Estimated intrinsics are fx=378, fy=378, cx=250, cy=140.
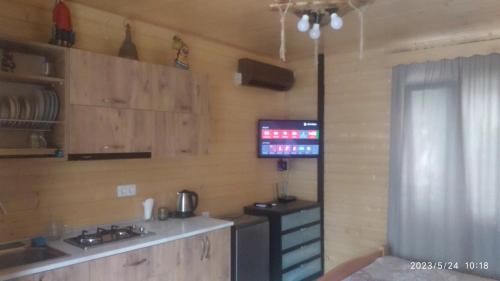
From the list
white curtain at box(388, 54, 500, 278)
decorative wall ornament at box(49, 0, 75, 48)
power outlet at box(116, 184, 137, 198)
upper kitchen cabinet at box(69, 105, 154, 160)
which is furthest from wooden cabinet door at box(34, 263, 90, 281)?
white curtain at box(388, 54, 500, 278)

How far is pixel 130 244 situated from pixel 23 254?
62cm

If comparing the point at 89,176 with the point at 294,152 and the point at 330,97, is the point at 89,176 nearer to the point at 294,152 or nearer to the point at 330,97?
the point at 294,152

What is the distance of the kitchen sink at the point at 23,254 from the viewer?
2.21 meters

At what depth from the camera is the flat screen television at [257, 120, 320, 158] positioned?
4.00m

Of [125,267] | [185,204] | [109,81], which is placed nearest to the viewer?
[125,267]

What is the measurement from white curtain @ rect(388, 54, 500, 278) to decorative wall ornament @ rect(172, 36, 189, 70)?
6.41ft

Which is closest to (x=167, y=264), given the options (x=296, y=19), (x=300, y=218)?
(x=300, y=218)

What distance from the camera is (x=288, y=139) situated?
4.04 metres

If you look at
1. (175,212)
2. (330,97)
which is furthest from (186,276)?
(330,97)

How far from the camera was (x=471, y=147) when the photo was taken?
10.2 ft

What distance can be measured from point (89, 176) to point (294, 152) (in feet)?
6.91

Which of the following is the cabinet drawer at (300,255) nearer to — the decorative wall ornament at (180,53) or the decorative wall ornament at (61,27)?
the decorative wall ornament at (180,53)

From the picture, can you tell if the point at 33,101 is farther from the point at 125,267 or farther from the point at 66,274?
the point at 125,267

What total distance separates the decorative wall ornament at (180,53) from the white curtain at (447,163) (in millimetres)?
1954
